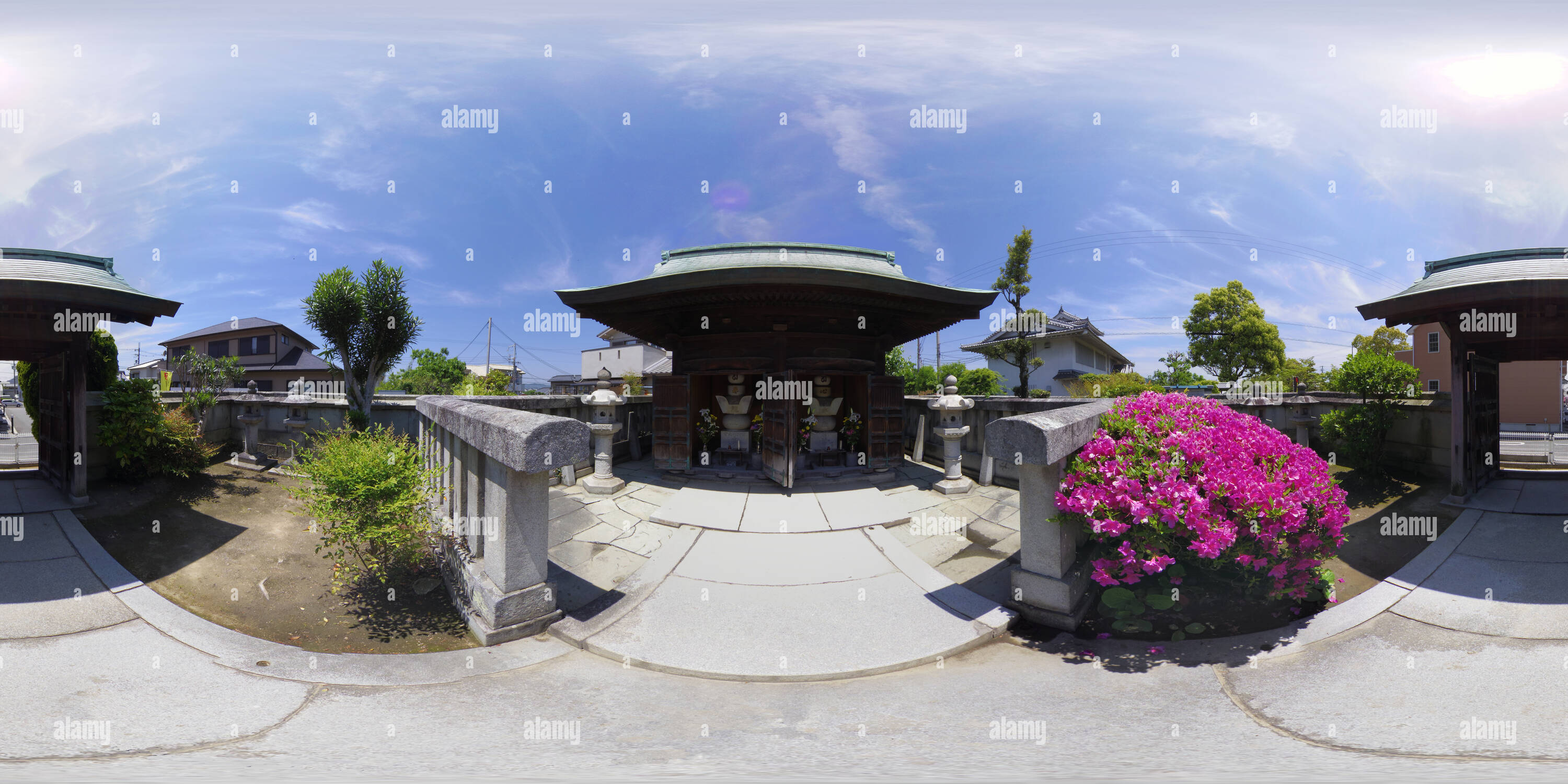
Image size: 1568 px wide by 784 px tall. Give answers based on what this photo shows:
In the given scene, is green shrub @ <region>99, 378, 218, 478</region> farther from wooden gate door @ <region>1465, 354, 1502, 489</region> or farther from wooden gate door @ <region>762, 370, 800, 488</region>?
wooden gate door @ <region>1465, 354, 1502, 489</region>

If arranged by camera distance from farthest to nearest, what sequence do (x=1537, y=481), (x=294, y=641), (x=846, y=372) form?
1. (x=846, y=372)
2. (x=1537, y=481)
3. (x=294, y=641)

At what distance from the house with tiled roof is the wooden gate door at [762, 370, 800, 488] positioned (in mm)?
33511

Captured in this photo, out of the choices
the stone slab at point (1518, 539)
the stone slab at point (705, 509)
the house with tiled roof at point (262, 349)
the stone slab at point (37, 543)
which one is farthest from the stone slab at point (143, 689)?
the house with tiled roof at point (262, 349)

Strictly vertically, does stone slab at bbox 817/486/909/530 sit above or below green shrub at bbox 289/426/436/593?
below

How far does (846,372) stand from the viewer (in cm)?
985

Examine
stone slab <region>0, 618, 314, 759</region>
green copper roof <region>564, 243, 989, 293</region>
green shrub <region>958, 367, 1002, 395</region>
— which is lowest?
stone slab <region>0, 618, 314, 759</region>

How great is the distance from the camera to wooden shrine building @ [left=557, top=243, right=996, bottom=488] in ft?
29.4

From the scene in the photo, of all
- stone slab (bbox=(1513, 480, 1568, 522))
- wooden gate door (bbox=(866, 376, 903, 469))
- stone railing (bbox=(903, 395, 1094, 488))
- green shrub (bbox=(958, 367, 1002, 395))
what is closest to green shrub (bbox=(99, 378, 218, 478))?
wooden gate door (bbox=(866, 376, 903, 469))

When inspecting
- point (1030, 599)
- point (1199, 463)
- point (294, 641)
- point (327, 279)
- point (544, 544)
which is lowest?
point (294, 641)

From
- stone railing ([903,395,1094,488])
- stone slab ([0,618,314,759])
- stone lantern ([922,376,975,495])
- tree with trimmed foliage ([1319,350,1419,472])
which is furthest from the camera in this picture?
stone railing ([903,395,1094,488])

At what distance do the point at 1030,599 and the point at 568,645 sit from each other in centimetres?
365

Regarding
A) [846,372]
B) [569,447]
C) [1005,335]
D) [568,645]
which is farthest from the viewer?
[1005,335]

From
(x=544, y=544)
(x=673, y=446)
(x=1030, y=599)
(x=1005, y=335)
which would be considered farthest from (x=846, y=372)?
(x=1005, y=335)

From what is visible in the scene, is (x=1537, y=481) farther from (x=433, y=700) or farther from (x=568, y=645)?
(x=433, y=700)
